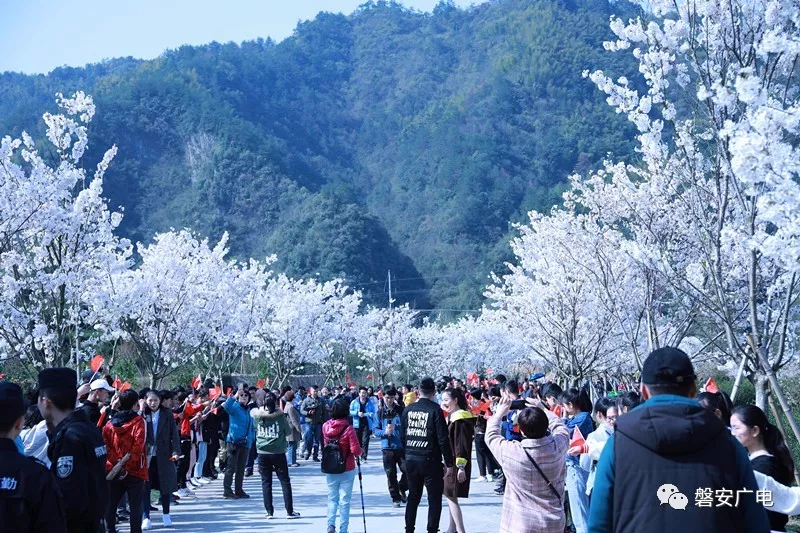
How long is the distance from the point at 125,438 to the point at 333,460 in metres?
2.51

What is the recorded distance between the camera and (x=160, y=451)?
13.0 metres

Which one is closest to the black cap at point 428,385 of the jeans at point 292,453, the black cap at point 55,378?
the black cap at point 55,378

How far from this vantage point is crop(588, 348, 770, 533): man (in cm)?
377

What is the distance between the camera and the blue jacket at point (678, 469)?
3768mm

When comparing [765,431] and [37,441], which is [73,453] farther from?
[765,431]

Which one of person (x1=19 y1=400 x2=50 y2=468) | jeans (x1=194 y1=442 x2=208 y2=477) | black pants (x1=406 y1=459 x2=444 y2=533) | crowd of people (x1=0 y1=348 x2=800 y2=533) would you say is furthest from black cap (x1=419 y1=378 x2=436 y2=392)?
jeans (x1=194 y1=442 x2=208 y2=477)

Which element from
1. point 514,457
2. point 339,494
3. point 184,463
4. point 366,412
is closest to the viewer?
point 514,457

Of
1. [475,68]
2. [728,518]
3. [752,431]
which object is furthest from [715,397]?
[475,68]

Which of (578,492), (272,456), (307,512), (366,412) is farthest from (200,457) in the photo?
(578,492)

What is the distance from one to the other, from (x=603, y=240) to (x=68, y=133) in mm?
12086

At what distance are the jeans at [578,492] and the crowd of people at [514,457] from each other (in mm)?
15

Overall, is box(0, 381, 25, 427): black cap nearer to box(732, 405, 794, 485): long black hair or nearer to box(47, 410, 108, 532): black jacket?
box(47, 410, 108, 532): black jacket

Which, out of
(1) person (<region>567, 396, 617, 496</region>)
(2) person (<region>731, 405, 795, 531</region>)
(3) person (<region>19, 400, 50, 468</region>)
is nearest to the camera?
(2) person (<region>731, 405, 795, 531</region>)

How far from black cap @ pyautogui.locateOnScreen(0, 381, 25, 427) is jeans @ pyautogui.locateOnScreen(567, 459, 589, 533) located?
6077 millimetres
